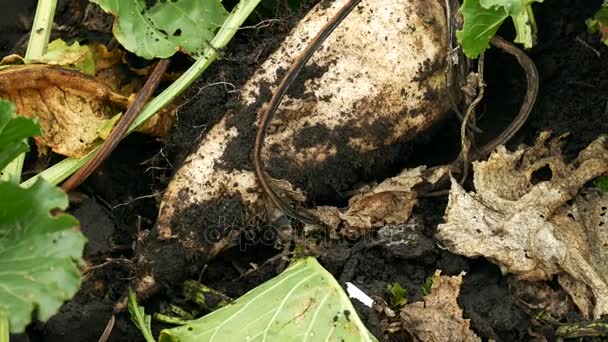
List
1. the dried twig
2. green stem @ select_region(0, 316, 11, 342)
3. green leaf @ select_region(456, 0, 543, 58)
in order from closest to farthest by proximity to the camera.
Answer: green stem @ select_region(0, 316, 11, 342)
green leaf @ select_region(456, 0, 543, 58)
the dried twig

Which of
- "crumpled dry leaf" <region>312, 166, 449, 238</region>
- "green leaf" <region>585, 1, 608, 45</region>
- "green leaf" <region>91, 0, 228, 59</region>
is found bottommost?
"crumpled dry leaf" <region>312, 166, 449, 238</region>

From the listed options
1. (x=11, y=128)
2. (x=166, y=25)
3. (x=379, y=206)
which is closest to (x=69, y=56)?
(x=166, y=25)

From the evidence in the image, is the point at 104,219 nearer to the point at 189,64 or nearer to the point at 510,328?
the point at 189,64

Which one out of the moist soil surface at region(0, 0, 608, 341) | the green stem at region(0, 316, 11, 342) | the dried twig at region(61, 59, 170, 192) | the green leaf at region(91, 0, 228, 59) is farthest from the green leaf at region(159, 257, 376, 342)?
the green leaf at region(91, 0, 228, 59)

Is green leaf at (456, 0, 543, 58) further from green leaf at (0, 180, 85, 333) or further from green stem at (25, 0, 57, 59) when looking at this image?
green stem at (25, 0, 57, 59)

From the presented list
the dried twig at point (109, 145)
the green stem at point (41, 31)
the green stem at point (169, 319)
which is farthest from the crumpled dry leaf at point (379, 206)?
the green stem at point (41, 31)

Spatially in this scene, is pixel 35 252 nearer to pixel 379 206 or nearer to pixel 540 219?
pixel 379 206

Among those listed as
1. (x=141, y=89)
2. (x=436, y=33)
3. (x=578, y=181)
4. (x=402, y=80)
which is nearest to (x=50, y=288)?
(x=141, y=89)
